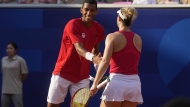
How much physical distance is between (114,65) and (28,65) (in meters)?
4.15

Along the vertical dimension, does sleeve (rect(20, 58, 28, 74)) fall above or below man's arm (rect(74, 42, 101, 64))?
below

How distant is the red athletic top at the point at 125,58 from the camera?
5.42 metres

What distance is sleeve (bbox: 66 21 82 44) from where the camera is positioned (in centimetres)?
619

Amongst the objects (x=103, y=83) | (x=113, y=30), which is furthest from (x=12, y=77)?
(x=103, y=83)

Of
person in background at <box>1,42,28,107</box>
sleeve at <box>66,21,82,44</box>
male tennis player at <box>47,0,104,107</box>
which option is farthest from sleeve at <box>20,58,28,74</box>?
sleeve at <box>66,21,82,44</box>

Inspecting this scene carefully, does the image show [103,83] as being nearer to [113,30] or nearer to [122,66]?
[122,66]

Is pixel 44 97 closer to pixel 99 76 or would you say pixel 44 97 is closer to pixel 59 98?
pixel 59 98

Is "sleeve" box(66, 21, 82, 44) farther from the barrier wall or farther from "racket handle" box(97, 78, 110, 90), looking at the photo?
the barrier wall

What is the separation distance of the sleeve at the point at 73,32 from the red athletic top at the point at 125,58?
0.83 metres

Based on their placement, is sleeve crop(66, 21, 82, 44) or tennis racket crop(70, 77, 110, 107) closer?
tennis racket crop(70, 77, 110, 107)

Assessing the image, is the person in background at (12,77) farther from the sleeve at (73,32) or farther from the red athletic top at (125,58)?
the red athletic top at (125,58)

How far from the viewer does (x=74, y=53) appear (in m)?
6.39

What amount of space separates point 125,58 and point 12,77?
179 inches

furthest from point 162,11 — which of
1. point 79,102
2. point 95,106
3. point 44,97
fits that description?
point 79,102
